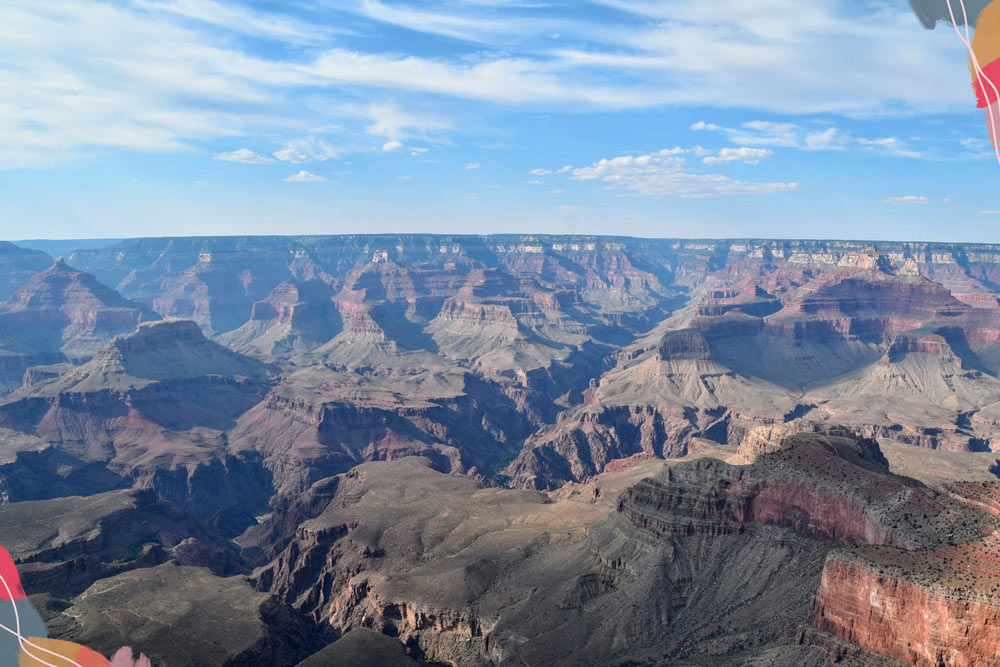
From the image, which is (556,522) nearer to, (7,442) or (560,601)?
(560,601)

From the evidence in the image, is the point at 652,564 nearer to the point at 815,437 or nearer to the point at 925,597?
the point at 815,437

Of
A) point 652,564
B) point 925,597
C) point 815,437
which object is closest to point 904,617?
point 925,597

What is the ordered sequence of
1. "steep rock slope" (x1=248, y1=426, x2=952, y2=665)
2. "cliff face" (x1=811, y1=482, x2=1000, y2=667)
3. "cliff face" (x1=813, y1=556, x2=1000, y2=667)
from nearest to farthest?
"cliff face" (x1=813, y1=556, x2=1000, y2=667), "cliff face" (x1=811, y1=482, x2=1000, y2=667), "steep rock slope" (x1=248, y1=426, x2=952, y2=665)

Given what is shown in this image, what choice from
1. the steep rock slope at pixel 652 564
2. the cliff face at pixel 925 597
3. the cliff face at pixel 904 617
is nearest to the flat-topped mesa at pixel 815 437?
the steep rock slope at pixel 652 564

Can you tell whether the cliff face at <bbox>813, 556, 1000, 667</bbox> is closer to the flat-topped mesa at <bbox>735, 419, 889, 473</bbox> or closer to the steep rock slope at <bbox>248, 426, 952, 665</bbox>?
the steep rock slope at <bbox>248, 426, 952, 665</bbox>

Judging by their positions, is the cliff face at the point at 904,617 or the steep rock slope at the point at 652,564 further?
the steep rock slope at the point at 652,564

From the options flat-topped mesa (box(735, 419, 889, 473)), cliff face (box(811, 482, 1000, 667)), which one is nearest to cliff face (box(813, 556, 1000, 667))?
cliff face (box(811, 482, 1000, 667))

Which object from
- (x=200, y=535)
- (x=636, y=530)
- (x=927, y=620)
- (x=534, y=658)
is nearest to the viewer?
(x=927, y=620)

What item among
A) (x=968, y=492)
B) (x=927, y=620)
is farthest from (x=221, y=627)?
(x=968, y=492)

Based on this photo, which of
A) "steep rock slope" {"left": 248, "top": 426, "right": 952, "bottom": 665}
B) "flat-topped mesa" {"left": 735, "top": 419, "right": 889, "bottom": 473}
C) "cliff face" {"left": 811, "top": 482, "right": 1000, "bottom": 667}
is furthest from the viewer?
"flat-topped mesa" {"left": 735, "top": 419, "right": 889, "bottom": 473}

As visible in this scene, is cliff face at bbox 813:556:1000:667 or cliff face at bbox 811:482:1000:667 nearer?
cliff face at bbox 813:556:1000:667

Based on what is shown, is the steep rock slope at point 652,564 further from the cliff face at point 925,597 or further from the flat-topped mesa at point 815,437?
the cliff face at point 925,597
